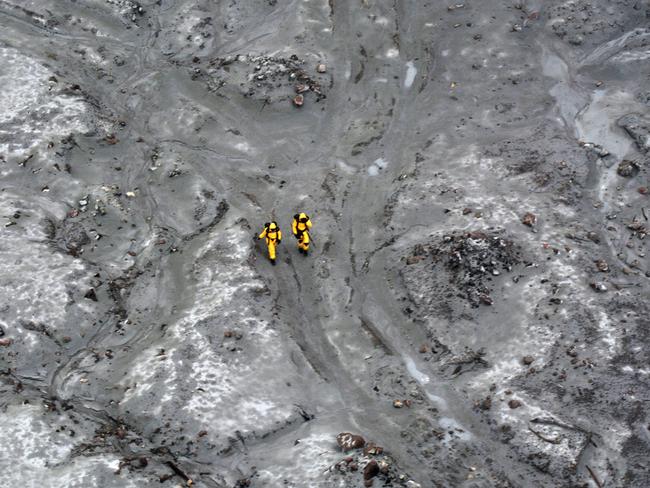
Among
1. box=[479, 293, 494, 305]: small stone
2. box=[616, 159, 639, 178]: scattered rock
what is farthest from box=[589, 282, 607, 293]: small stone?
box=[616, 159, 639, 178]: scattered rock

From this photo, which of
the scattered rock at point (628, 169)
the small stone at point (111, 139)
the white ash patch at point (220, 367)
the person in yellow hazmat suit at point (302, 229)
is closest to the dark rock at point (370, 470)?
the white ash patch at point (220, 367)

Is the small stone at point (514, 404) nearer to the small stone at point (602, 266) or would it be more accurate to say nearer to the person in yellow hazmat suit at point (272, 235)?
the small stone at point (602, 266)

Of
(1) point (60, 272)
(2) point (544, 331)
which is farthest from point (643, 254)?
(1) point (60, 272)

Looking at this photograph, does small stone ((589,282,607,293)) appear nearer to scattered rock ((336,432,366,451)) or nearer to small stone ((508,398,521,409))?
small stone ((508,398,521,409))

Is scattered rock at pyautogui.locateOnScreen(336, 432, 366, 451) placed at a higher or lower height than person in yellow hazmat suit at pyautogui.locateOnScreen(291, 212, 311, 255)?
lower

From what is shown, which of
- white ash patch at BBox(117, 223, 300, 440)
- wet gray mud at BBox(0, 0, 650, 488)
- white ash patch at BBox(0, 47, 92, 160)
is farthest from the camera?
white ash patch at BBox(0, 47, 92, 160)
